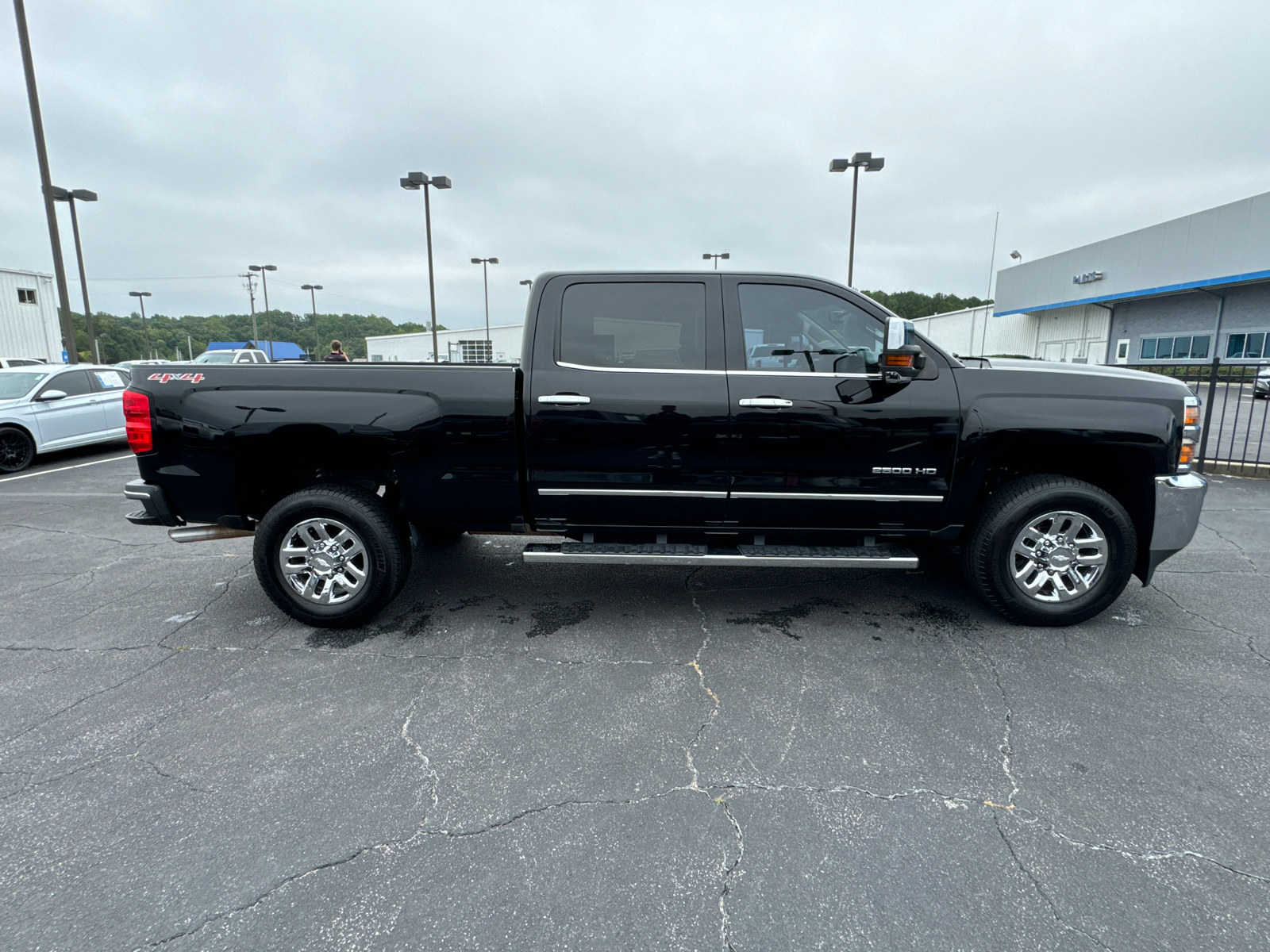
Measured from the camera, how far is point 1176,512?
12.3 feet

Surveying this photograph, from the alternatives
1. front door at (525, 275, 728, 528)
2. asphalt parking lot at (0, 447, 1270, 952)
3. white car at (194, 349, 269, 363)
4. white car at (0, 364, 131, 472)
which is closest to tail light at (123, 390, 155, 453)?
asphalt parking lot at (0, 447, 1270, 952)

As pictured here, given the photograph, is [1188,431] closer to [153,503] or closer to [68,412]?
[153,503]

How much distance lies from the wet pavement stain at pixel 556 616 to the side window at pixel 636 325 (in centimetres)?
155

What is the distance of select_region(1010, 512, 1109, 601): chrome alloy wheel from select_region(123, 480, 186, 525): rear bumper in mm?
4924

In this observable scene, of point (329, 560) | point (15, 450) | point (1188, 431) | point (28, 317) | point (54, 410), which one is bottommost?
point (15, 450)

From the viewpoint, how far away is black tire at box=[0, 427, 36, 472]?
9469 mm

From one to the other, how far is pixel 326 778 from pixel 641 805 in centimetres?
122

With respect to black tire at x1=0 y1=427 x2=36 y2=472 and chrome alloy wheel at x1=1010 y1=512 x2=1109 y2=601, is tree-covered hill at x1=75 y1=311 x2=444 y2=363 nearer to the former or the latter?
black tire at x1=0 y1=427 x2=36 y2=472

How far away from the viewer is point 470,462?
380 centimetres

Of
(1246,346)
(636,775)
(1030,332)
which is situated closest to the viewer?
(636,775)

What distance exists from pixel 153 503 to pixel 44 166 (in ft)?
53.8

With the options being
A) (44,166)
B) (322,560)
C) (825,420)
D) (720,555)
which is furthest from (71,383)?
(825,420)

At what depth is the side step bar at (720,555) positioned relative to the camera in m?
3.76

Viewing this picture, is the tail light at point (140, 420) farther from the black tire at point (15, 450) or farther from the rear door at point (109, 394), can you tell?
the rear door at point (109, 394)
